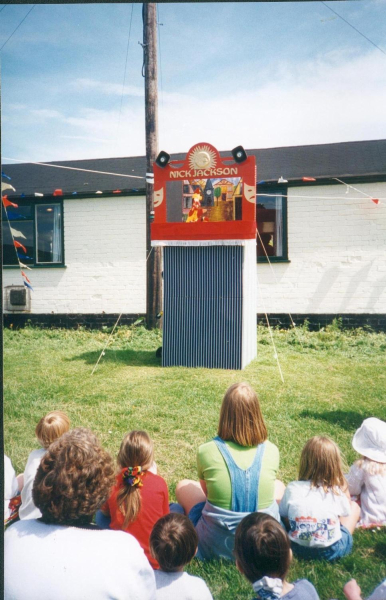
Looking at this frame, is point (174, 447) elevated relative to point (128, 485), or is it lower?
lower

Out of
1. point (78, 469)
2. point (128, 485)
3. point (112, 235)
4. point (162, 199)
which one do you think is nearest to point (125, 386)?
point (162, 199)

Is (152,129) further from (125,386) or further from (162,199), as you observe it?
(125,386)

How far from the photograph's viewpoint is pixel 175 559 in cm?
173

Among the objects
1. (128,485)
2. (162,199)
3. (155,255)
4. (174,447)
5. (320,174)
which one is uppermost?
(320,174)

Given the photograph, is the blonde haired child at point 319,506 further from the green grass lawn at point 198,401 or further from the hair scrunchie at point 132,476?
the hair scrunchie at point 132,476

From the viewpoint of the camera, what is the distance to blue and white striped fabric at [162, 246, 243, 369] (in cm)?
591

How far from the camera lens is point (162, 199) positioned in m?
6.02

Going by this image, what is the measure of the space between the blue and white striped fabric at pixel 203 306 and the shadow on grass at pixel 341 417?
167 centimetres

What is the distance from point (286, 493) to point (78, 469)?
1.19m

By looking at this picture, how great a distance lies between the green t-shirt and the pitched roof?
7.98 meters

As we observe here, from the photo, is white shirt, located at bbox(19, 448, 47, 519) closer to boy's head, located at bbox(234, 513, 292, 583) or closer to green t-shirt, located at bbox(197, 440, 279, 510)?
green t-shirt, located at bbox(197, 440, 279, 510)

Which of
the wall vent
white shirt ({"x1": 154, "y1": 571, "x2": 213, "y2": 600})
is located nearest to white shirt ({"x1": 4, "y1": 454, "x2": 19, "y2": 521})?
white shirt ({"x1": 154, "y1": 571, "x2": 213, "y2": 600})

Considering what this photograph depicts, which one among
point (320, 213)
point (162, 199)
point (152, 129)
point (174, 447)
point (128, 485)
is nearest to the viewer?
point (128, 485)

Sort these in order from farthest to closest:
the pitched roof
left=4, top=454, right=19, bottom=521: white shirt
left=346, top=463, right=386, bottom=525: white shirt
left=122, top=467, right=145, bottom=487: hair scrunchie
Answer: the pitched roof < left=346, top=463, right=386, bottom=525: white shirt < left=4, top=454, right=19, bottom=521: white shirt < left=122, top=467, right=145, bottom=487: hair scrunchie
